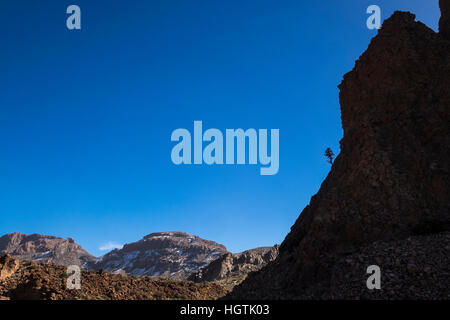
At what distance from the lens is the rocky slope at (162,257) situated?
448 feet

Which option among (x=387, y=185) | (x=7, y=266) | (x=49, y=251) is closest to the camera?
(x=387, y=185)

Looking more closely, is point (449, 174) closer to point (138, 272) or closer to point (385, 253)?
point (385, 253)

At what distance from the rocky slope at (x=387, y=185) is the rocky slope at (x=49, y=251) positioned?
178311 millimetres

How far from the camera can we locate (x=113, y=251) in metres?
191

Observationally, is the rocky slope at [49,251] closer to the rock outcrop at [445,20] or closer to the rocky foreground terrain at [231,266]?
the rocky foreground terrain at [231,266]

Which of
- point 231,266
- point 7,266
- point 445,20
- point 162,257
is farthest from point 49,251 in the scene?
point 445,20

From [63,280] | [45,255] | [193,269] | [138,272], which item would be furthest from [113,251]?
[63,280]

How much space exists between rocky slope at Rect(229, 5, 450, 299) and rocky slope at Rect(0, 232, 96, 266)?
178 m

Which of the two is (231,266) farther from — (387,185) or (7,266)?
(387,185)

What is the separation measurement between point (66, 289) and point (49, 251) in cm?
19158

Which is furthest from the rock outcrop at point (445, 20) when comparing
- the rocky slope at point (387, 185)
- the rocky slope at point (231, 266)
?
the rocky slope at point (231, 266)

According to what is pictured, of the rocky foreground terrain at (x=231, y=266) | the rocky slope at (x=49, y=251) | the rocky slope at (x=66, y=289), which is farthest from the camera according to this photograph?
the rocky slope at (x=49, y=251)

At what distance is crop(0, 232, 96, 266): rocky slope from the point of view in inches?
6620

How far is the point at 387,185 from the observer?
672 inches
